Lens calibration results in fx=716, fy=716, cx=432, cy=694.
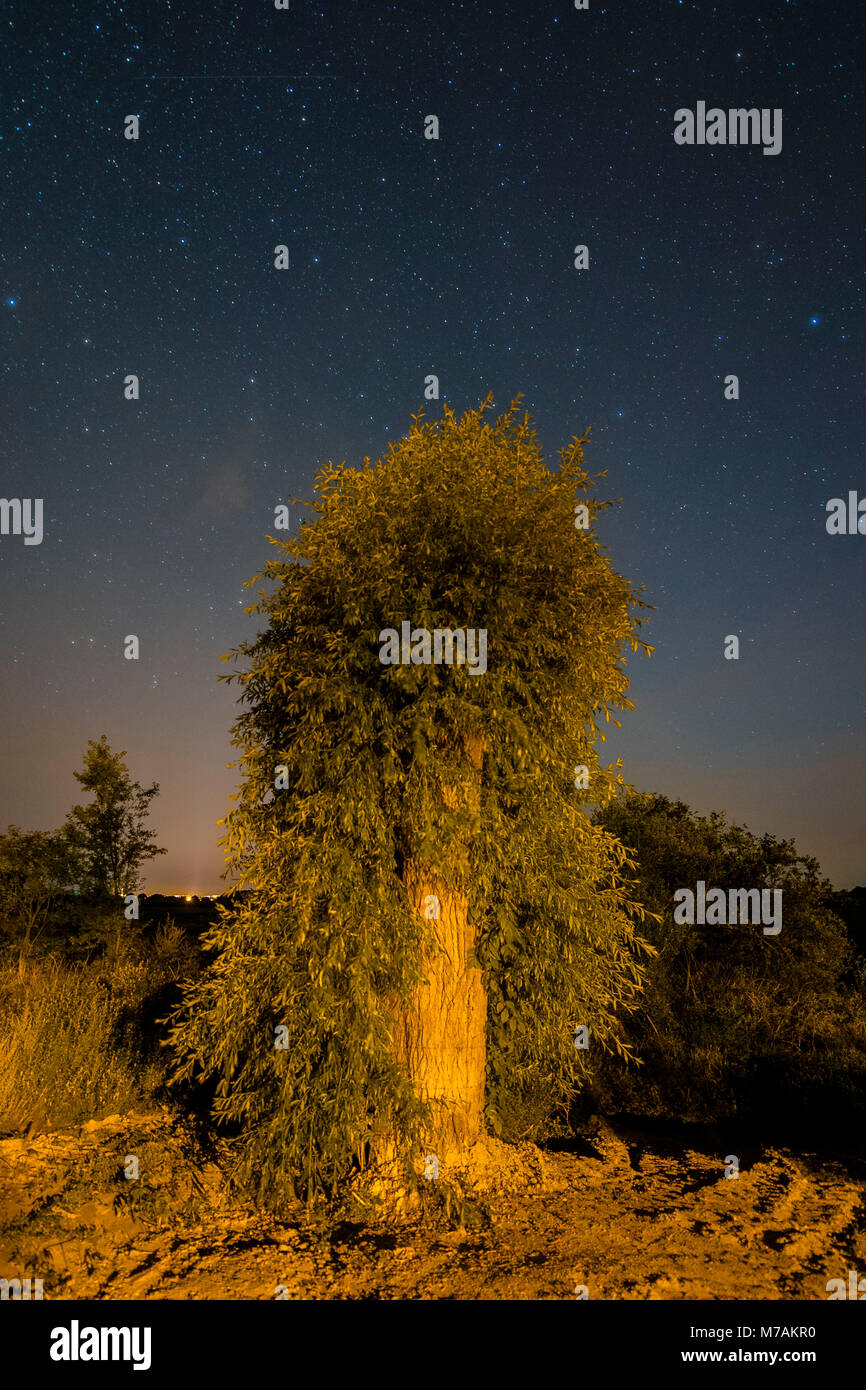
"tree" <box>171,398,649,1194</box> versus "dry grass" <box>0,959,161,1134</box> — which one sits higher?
"tree" <box>171,398,649,1194</box>

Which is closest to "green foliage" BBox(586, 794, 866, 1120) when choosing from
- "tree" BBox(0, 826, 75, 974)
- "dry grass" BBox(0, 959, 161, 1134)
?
"dry grass" BBox(0, 959, 161, 1134)

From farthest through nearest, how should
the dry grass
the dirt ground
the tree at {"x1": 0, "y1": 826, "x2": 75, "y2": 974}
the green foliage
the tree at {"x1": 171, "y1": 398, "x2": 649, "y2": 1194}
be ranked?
the tree at {"x1": 0, "y1": 826, "x2": 75, "y2": 974} < the green foliage < the dry grass < the tree at {"x1": 171, "y1": 398, "x2": 649, "y2": 1194} < the dirt ground

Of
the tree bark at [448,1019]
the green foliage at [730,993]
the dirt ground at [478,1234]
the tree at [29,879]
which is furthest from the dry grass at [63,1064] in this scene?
the tree at [29,879]

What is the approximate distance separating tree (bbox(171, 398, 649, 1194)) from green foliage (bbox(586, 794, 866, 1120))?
221cm

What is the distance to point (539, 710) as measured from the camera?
21.5 ft

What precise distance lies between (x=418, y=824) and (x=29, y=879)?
798 inches

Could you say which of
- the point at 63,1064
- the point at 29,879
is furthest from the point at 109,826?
the point at 63,1064

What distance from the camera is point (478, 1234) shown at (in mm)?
5016

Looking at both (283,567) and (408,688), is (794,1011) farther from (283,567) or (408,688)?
(283,567)

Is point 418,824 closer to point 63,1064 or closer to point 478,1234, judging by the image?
point 478,1234

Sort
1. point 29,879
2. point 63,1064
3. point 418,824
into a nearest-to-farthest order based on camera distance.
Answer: point 418,824
point 63,1064
point 29,879

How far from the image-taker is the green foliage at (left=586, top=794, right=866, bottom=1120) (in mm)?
9336

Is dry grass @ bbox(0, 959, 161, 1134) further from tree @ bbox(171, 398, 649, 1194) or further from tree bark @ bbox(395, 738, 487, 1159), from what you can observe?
tree bark @ bbox(395, 738, 487, 1159)

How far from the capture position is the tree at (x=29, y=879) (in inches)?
829
